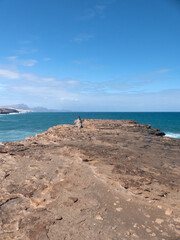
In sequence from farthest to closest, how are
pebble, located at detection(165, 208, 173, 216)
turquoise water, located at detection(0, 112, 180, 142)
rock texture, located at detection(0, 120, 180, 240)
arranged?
turquoise water, located at detection(0, 112, 180, 142) → pebble, located at detection(165, 208, 173, 216) → rock texture, located at detection(0, 120, 180, 240)

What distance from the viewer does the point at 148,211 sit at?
19.6ft

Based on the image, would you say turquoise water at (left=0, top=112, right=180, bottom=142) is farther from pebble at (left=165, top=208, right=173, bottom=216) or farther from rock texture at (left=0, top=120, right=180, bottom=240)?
pebble at (left=165, top=208, right=173, bottom=216)

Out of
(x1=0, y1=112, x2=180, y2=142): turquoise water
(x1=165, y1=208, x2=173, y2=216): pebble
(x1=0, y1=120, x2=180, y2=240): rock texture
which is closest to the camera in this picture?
(x1=0, y1=120, x2=180, y2=240): rock texture

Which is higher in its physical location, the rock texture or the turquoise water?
the rock texture

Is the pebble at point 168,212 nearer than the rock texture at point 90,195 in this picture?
No

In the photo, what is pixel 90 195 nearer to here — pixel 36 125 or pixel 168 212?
pixel 168 212

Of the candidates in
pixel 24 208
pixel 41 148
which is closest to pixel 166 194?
pixel 24 208

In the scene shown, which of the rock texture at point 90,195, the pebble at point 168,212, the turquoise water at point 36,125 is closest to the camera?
the rock texture at point 90,195

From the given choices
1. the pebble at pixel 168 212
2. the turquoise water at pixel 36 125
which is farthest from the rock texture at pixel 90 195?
the turquoise water at pixel 36 125

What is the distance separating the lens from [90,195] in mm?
6898

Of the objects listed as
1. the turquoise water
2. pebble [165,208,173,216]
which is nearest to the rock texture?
pebble [165,208,173,216]

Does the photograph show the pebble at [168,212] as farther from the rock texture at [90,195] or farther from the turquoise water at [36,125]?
the turquoise water at [36,125]

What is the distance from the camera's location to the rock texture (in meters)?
5.14

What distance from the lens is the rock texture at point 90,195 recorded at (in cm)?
514
